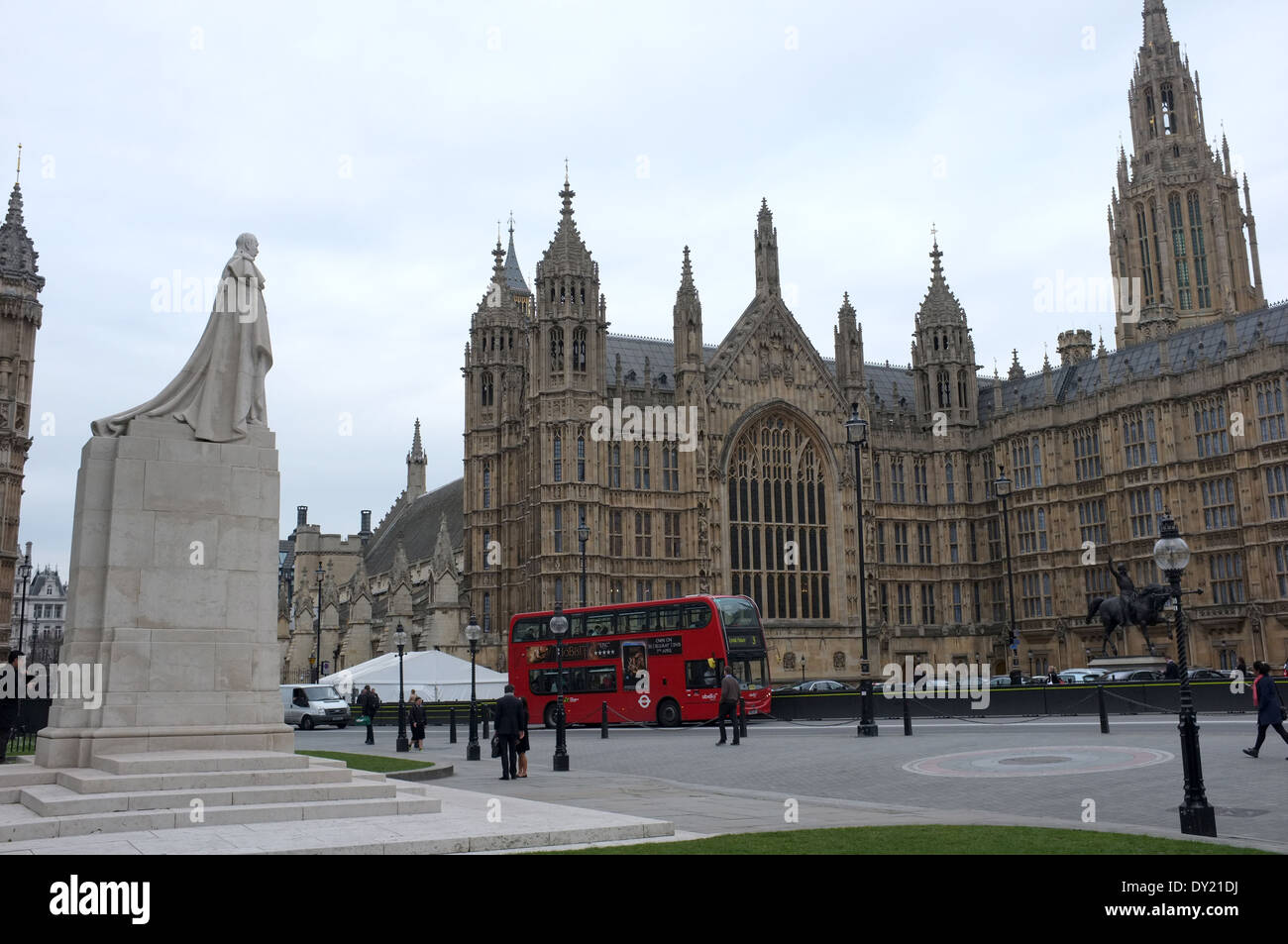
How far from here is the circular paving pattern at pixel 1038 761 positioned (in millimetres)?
18500

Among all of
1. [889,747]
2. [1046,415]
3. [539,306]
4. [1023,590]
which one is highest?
[539,306]

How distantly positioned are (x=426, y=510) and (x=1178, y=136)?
6681cm

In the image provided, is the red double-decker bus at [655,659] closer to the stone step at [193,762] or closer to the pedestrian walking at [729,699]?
the pedestrian walking at [729,699]

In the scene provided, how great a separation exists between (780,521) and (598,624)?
896 inches

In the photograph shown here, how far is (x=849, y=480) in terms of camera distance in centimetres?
6150

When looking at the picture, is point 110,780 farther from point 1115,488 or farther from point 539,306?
point 1115,488

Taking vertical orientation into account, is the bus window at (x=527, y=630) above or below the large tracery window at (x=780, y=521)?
below

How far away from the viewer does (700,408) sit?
5759cm

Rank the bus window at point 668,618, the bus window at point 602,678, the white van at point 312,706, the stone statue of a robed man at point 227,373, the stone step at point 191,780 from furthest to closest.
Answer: the white van at point 312,706
the bus window at point 602,678
the bus window at point 668,618
the stone statue of a robed man at point 227,373
the stone step at point 191,780

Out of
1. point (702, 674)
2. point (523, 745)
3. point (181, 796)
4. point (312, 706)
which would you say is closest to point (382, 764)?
point (523, 745)

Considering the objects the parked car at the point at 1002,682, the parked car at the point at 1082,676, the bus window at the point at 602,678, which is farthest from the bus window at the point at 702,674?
the parked car at the point at 1082,676

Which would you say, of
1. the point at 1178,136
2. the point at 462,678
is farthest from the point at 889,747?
the point at 1178,136

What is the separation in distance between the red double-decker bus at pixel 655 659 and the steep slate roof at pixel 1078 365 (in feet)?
73.2

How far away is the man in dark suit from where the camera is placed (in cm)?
1992
